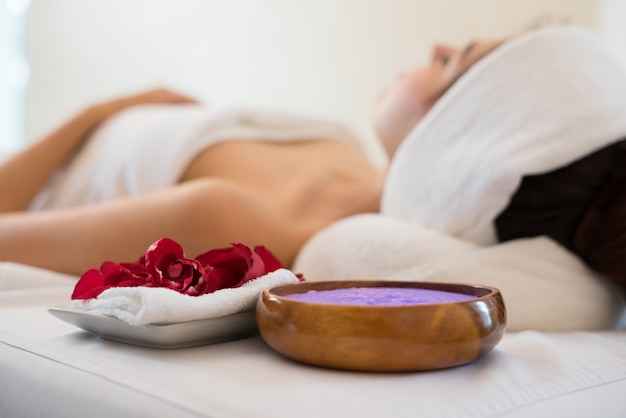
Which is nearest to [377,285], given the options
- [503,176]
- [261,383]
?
[261,383]

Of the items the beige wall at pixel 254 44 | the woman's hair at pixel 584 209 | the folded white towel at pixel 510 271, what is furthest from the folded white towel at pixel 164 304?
the beige wall at pixel 254 44

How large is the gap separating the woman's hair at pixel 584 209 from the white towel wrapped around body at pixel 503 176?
2cm

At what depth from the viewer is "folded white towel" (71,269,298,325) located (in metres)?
0.60

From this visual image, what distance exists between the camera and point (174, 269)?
26.4 inches

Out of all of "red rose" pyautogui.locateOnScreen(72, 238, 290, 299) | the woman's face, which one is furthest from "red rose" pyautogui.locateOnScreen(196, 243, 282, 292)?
the woman's face

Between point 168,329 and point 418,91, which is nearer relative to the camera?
point 168,329

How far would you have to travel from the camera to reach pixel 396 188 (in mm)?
1115

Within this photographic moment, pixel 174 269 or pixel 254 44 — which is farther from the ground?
pixel 254 44

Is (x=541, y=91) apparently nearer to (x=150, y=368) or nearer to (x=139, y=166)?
(x=150, y=368)

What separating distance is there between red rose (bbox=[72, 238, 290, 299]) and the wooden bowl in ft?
0.38

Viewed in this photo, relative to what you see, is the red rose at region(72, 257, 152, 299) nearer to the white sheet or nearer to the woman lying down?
the white sheet

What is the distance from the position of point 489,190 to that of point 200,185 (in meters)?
0.49

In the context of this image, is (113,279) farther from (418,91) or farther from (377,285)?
(418,91)

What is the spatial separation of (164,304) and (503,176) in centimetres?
54
